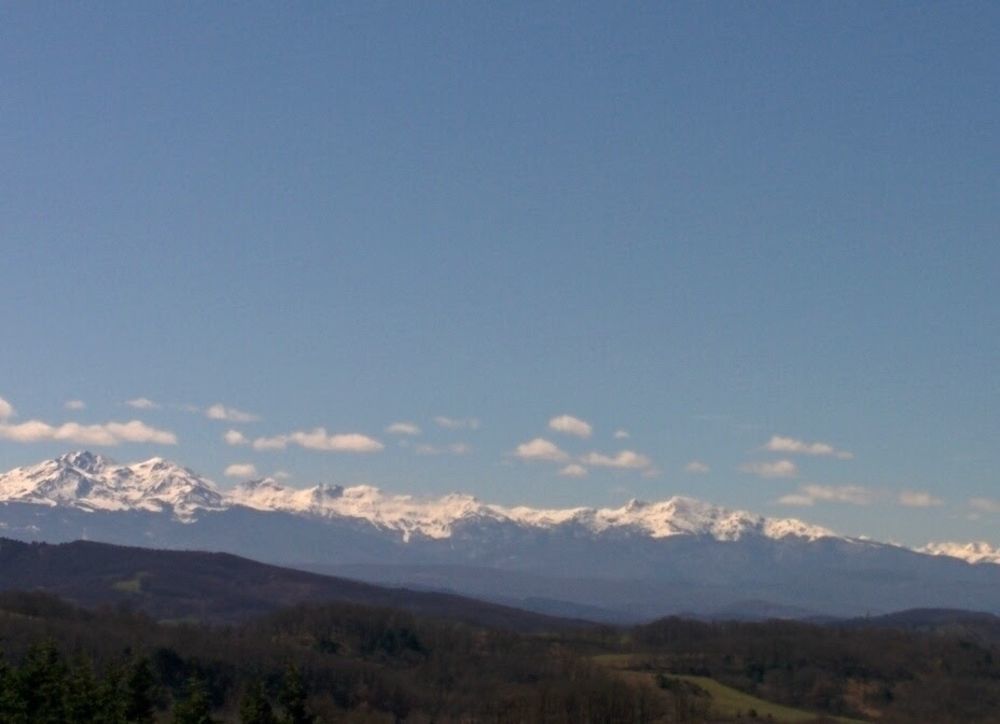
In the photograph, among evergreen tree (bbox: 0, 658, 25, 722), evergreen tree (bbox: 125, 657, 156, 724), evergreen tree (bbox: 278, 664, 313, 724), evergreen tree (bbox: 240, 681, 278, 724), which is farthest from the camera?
evergreen tree (bbox: 125, 657, 156, 724)

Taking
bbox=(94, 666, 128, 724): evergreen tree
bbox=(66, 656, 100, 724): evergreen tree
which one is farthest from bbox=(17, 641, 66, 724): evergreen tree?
bbox=(94, 666, 128, 724): evergreen tree

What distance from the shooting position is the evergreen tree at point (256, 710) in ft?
297

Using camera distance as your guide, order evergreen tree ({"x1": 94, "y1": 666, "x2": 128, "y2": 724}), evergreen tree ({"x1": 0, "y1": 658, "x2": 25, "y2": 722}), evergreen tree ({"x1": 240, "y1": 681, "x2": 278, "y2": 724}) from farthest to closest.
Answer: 1. evergreen tree ({"x1": 94, "y1": 666, "x2": 128, "y2": 724})
2. evergreen tree ({"x1": 240, "y1": 681, "x2": 278, "y2": 724})
3. evergreen tree ({"x1": 0, "y1": 658, "x2": 25, "y2": 722})

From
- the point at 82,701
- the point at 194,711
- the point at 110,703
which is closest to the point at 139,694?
the point at 110,703

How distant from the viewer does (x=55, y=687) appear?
9506cm

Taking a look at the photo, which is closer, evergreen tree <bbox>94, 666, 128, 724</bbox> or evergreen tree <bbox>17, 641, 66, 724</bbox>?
evergreen tree <bbox>94, 666, 128, 724</bbox>

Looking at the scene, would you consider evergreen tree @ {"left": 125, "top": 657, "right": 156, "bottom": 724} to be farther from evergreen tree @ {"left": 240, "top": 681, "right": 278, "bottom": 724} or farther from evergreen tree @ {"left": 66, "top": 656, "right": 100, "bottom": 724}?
evergreen tree @ {"left": 240, "top": 681, "right": 278, "bottom": 724}

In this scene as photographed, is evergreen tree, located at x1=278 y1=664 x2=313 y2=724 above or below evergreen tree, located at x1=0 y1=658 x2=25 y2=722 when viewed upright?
above

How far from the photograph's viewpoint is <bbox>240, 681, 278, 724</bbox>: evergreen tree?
297ft

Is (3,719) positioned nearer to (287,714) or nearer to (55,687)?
(55,687)

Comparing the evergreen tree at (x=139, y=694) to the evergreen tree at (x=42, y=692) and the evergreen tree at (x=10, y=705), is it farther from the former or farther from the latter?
the evergreen tree at (x=10, y=705)

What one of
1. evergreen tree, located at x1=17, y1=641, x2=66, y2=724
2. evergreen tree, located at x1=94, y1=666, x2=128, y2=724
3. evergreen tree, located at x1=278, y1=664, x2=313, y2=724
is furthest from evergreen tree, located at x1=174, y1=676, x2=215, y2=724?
evergreen tree, located at x1=17, y1=641, x2=66, y2=724

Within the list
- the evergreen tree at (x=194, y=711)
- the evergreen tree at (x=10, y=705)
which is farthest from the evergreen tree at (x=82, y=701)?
the evergreen tree at (x=194, y=711)

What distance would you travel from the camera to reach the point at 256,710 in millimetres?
91312
